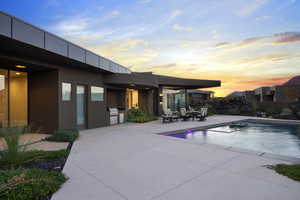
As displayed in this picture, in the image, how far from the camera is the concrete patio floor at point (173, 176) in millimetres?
2180

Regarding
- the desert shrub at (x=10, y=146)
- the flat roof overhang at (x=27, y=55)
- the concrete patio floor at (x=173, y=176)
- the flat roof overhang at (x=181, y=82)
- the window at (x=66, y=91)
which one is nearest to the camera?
the concrete patio floor at (x=173, y=176)

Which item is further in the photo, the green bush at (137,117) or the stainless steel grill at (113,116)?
the green bush at (137,117)

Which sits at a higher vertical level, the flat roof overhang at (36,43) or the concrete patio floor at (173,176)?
the flat roof overhang at (36,43)

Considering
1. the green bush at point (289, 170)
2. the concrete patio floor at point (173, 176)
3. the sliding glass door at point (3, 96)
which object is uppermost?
the sliding glass door at point (3, 96)

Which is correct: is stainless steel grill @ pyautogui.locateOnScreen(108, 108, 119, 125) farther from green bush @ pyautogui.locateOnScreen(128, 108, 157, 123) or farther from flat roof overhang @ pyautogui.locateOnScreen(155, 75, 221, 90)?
flat roof overhang @ pyautogui.locateOnScreen(155, 75, 221, 90)

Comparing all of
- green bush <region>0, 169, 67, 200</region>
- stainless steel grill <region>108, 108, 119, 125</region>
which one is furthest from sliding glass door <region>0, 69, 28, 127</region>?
green bush <region>0, 169, 67, 200</region>

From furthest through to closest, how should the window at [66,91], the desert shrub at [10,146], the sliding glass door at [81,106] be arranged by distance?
1. the sliding glass door at [81,106]
2. the window at [66,91]
3. the desert shrub at [10,146]

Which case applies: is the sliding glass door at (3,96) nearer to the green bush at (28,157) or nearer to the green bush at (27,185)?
the green bush at (28,157)

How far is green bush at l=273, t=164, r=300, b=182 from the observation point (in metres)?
2.65

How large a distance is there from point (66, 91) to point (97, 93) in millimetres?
1987

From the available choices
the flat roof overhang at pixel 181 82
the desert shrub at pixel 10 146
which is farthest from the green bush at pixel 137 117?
the desert shrub at pixel 10 146

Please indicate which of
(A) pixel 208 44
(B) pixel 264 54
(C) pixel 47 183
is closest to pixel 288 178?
(C) pixel 47 183

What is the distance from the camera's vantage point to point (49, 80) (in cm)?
711

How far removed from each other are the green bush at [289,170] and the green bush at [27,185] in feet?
12.8
